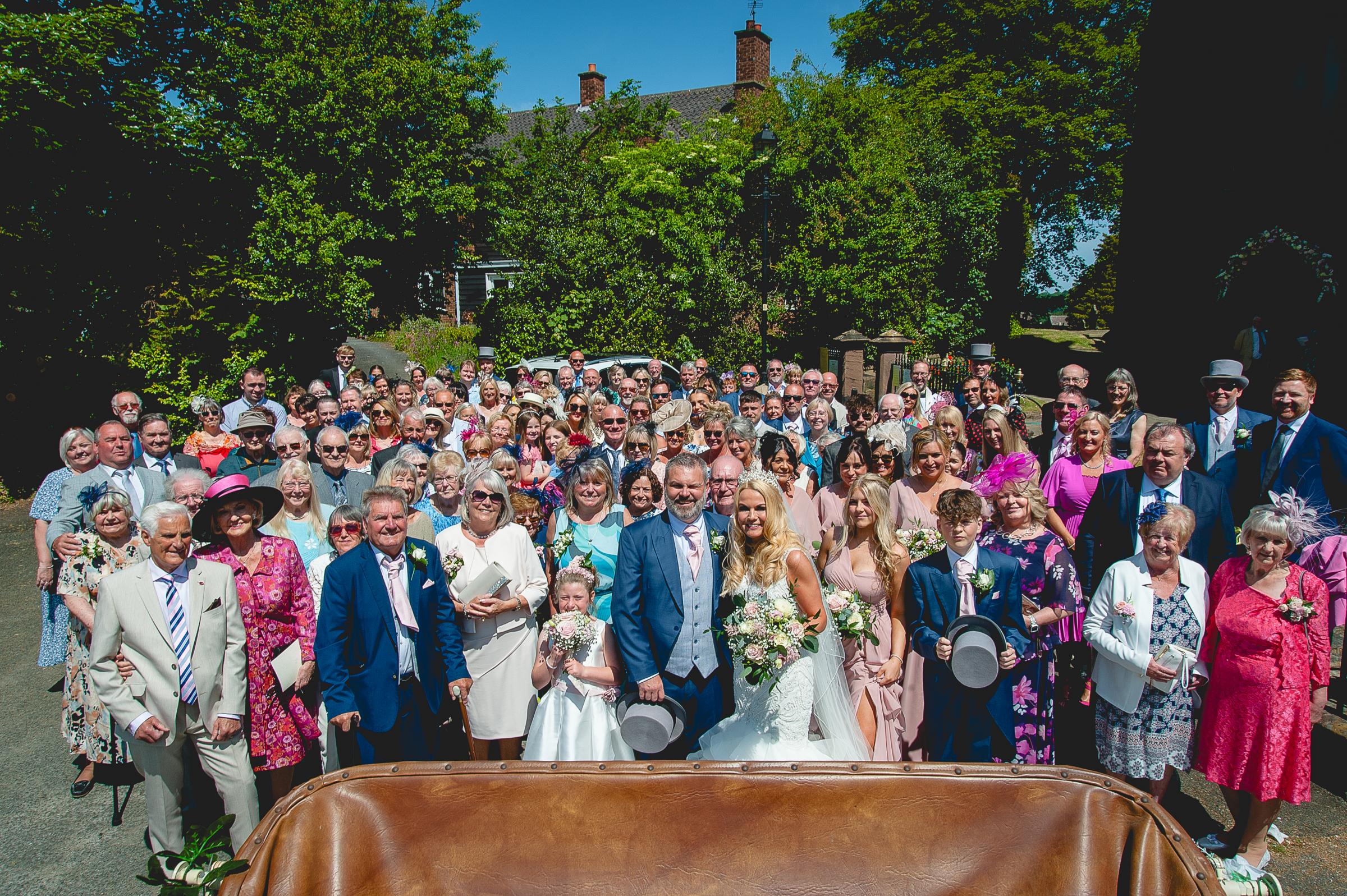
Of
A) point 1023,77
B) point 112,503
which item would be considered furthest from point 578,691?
point 1023,77

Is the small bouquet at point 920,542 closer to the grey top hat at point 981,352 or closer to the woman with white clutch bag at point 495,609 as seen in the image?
the woman with white clutch bag at point 495,609

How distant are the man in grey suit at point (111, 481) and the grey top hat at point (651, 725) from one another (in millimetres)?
3852

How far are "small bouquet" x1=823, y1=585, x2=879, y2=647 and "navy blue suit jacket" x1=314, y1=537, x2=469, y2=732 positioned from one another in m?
2.17

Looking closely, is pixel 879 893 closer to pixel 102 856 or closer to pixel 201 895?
pixel 201 895

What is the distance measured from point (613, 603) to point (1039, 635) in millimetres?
2443

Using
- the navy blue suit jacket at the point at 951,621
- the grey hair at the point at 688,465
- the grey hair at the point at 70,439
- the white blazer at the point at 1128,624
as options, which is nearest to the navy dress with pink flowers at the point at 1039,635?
the navy blue suit jacket at the point at 951,621

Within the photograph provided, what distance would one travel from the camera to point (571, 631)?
4195mm

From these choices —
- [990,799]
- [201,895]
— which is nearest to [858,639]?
[990,799]

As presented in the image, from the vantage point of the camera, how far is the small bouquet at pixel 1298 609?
3955 mm

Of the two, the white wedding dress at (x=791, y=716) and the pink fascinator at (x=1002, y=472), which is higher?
the pink fascinator at (x=1002, y=472)

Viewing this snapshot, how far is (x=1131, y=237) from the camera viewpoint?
795 inches

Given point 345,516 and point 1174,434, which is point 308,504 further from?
point 1174,434

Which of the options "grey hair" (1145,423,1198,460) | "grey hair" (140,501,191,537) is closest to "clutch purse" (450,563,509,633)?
"grey hair" (140,501,191,537)

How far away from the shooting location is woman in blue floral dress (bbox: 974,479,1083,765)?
176 inches
